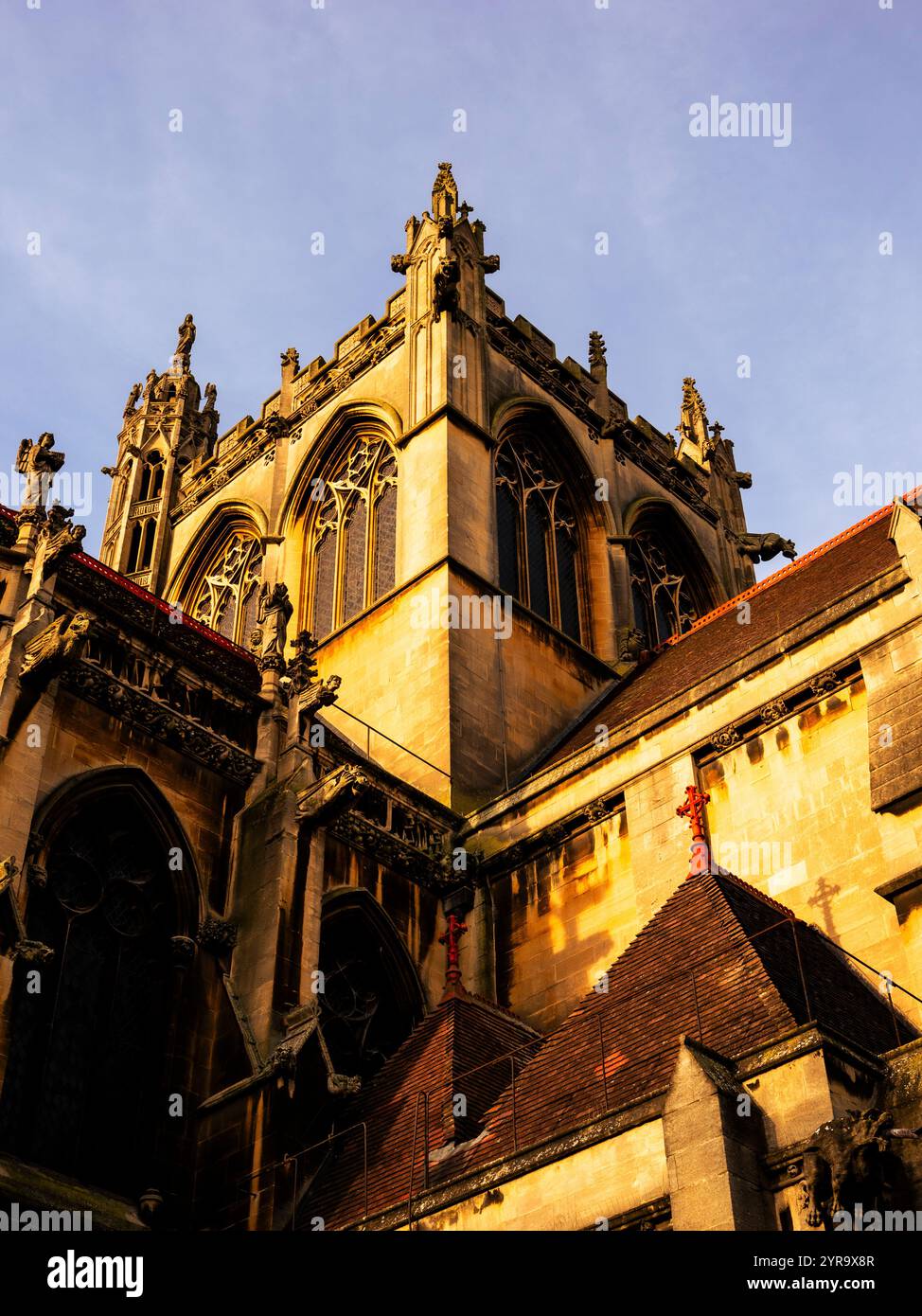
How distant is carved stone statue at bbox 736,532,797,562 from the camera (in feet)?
124

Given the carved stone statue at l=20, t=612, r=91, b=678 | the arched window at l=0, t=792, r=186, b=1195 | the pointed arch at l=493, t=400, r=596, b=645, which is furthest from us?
the pointed arch at l=493, t=400, r=596, b=645

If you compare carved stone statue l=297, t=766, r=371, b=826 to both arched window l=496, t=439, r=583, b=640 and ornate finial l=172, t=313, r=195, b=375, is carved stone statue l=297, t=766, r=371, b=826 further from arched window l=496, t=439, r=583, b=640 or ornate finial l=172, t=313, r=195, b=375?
ornate finial l=172, t=313, r=195, b=375

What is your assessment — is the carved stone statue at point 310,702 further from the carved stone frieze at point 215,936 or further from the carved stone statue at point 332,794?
the carved stone frieze at point 215,936

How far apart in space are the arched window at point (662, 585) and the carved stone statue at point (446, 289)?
20.0 ft

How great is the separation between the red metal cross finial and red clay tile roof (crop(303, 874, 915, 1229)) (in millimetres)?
1584

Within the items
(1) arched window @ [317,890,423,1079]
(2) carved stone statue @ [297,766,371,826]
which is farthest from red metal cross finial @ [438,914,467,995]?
(2) carved stone statue @ [297,766,371,826]

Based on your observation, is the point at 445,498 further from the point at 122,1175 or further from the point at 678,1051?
the point at 678,1051

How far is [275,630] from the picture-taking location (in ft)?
74.2

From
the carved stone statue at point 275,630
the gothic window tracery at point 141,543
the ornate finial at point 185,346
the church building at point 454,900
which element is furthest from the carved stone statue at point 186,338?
the carved stone statue at point 275,630

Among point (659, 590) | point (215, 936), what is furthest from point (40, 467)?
point (659, 590)

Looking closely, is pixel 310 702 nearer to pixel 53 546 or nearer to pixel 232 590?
pixel 53 546

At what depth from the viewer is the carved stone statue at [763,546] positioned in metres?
37.8

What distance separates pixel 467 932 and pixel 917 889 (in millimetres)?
7528

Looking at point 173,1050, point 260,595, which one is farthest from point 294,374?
point 173,1050
